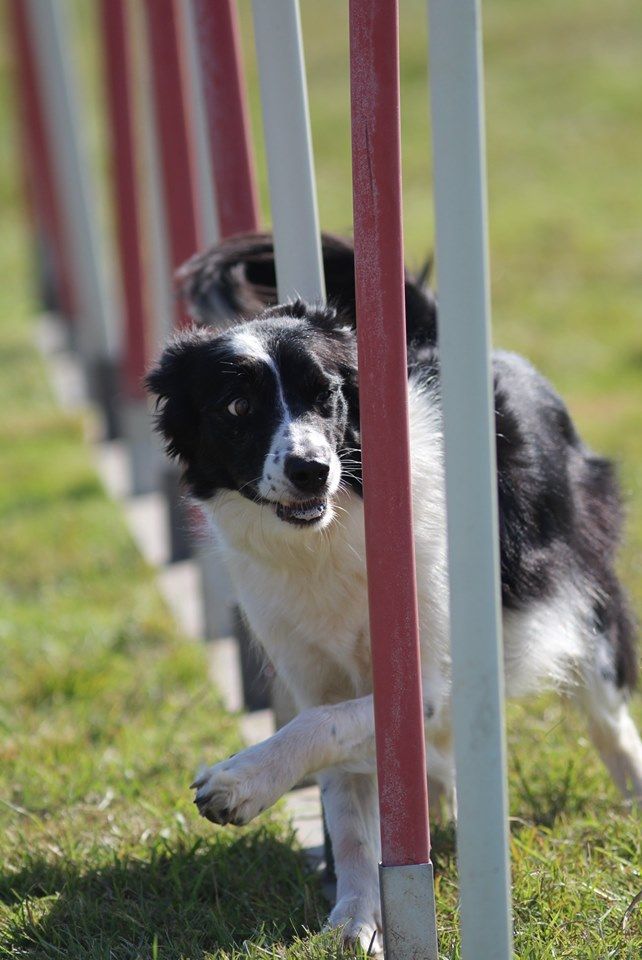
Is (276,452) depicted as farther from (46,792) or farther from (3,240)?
(3,240)

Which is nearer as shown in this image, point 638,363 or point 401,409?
point 401,409

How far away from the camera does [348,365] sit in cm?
296

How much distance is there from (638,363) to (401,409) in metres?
6.41

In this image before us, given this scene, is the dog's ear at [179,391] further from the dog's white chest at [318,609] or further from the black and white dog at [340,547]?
the dog's white chest at [318,609]

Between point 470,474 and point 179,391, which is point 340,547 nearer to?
point 179,391

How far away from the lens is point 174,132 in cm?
520

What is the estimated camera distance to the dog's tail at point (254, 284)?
3432 mm

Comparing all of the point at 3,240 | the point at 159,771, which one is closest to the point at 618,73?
the point at 3,240

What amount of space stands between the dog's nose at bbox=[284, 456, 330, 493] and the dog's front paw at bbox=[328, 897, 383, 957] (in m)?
0.86

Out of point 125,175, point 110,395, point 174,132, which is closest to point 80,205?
point 110,395

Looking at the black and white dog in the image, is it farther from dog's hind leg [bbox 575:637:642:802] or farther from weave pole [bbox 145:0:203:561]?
weave pole [bbox 145:0:203:561]

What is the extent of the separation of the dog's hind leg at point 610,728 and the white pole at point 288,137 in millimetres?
1259

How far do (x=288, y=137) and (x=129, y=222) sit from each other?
4.29 m

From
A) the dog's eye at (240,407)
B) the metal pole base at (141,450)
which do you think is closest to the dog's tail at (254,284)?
the dog's eye at (240,407)
